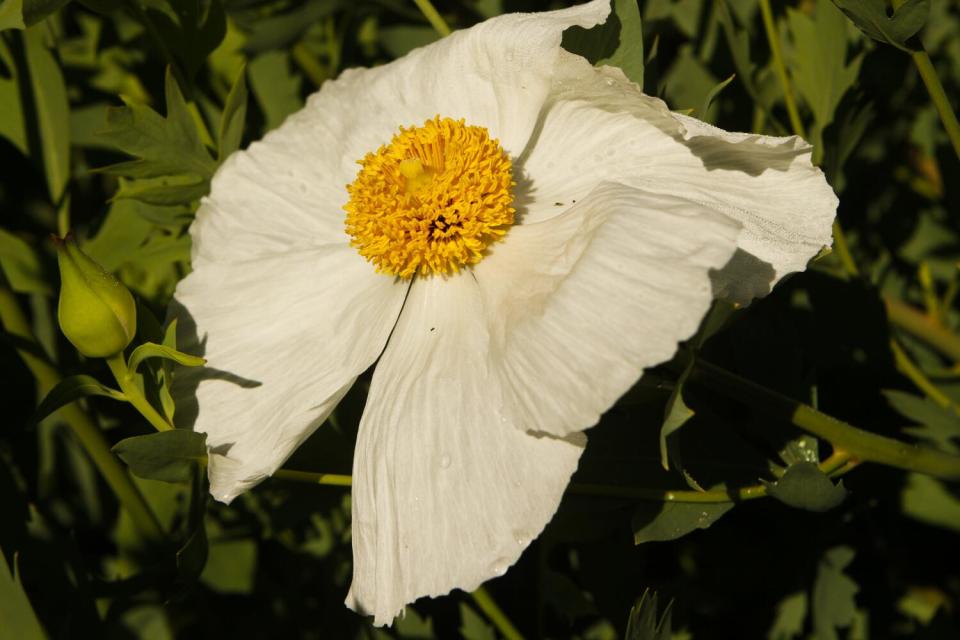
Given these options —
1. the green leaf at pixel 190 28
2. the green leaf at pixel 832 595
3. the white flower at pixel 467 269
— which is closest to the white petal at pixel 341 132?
the white flower at pixel 467 269

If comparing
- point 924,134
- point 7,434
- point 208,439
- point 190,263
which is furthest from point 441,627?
point 924,134

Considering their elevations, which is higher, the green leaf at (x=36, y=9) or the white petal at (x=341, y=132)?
the green leaf at (x=36, y=9)

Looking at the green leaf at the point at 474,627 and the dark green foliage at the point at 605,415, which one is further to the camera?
the green leaf at the point at 474,627

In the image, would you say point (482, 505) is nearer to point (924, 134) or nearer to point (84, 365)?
point (84, 365)

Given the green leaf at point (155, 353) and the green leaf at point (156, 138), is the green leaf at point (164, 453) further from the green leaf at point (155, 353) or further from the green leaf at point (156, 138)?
the green leaf at point (156, 138)

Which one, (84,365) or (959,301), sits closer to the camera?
(84,365)

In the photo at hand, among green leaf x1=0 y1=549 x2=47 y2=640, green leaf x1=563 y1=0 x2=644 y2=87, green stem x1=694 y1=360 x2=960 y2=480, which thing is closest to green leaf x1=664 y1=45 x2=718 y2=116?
green leaf x1=563 y1=0 x2=644 y2=87

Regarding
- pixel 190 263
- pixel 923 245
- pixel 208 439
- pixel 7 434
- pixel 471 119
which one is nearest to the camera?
pixel 208 439

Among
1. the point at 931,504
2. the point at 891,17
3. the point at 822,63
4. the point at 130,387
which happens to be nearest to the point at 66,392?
the point at 130,387
